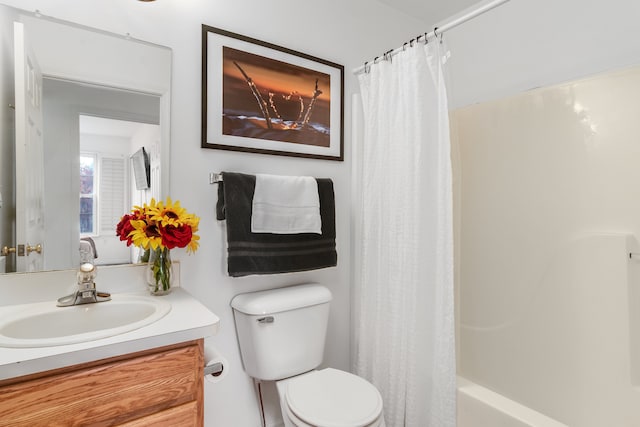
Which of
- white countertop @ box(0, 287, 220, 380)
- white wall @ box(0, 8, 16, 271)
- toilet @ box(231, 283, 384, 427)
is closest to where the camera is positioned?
white countertop @ box(0, 287, 220, 380)

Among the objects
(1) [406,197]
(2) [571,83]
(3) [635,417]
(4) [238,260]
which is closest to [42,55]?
(4) [238,260]

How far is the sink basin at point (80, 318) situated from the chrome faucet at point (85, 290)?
0.07ft

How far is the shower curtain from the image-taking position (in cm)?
133

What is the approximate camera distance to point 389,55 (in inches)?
61.6

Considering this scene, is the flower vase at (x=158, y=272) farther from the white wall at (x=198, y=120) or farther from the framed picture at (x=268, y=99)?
the framed picture at (x=268, y=99)

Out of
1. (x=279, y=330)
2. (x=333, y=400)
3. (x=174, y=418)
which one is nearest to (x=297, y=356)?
(x=279, y=330)

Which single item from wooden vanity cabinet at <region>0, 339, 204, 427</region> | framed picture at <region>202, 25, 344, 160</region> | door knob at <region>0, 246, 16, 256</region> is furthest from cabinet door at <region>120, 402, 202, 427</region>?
framed picture at <region>202, 25, 344, 160</region>

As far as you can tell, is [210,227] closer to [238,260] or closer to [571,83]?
[238,260]

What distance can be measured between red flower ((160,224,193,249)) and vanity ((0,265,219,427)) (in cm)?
26

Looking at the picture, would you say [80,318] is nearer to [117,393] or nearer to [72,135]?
[117,393]

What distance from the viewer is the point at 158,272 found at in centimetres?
126

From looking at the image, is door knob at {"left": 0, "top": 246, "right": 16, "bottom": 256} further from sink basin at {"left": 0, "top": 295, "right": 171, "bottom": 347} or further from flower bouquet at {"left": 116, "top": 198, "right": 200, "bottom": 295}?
flower bouquet at {"left": 116, "top": 198, "right": 200, "bottom": 295}

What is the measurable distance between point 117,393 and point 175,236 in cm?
52

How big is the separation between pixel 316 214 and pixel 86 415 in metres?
1.11
